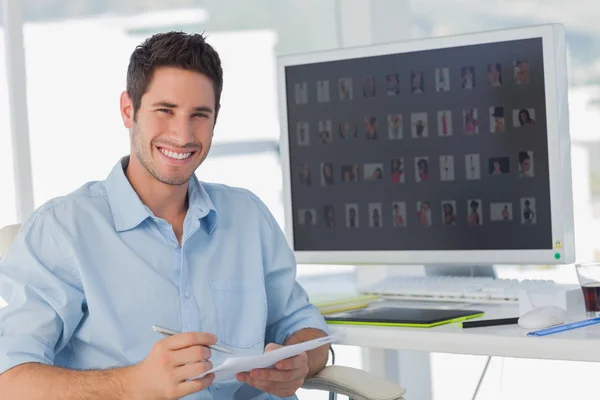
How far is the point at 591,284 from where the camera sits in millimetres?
1867

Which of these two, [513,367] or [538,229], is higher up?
[538,229]

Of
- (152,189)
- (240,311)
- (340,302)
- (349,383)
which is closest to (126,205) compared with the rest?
(152,189)

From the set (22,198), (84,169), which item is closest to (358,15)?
(84,169)

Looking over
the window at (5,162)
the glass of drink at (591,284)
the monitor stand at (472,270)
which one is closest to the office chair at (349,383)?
the glass of drink at (591,284)

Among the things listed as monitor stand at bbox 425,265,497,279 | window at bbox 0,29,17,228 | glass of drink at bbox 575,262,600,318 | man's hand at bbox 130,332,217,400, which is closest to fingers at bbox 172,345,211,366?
man's hand at bbox 130,332,217,400

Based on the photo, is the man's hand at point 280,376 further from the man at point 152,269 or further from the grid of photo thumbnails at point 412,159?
the grid of photo thumbnails at point 412,159

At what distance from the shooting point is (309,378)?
5.95 feet

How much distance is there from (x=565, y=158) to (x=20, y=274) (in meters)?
1.21

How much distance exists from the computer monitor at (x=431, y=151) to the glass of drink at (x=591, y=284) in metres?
0.16

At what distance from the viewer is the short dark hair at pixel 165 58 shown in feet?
5.73

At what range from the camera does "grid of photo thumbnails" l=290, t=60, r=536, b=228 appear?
2.10 m

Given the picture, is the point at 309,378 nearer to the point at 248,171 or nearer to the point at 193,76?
the point at 193,76

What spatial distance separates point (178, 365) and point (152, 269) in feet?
1.22

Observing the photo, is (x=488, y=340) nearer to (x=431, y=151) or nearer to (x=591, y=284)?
(x=591, y=284)
